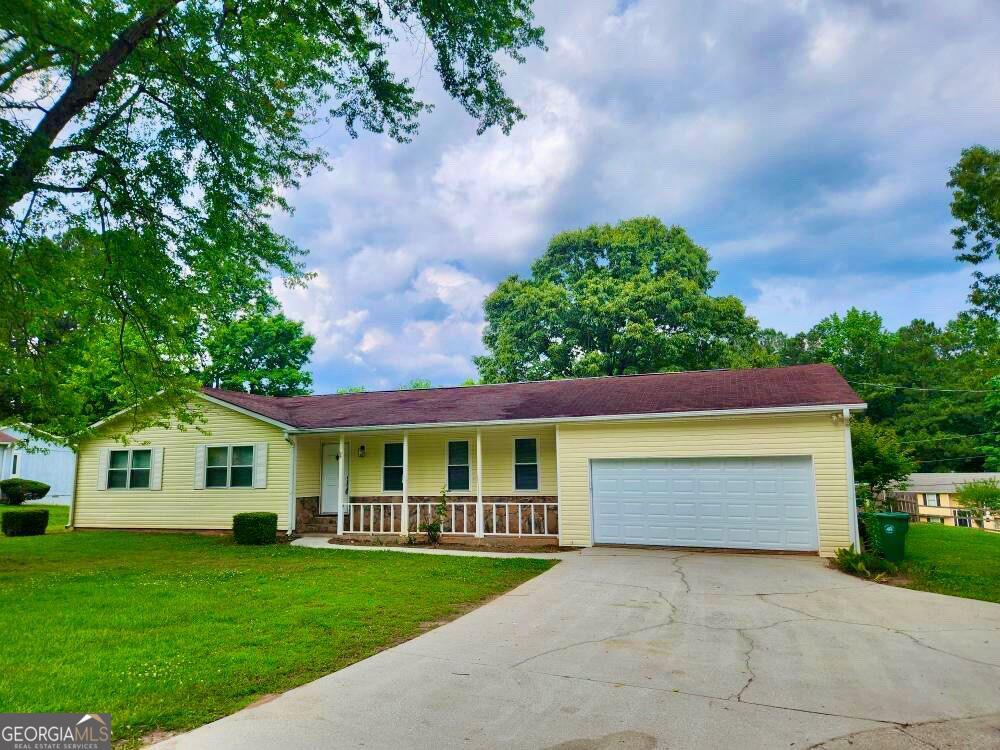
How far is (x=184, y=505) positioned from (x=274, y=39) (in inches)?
467

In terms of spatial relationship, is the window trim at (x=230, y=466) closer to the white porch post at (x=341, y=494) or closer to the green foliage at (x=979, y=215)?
the white porch post at (x=341, y=494)

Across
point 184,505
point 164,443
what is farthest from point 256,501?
point 164,443

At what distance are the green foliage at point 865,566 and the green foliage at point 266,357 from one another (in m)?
31.1

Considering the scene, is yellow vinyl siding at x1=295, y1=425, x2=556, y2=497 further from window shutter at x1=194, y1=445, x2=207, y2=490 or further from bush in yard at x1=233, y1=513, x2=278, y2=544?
window shutter at x1=194, y1=445, x2=207, y2=490

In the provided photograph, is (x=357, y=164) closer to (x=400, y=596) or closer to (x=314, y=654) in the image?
(x=400, y=596)

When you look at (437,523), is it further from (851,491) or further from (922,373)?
(922,373)

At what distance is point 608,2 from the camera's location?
456 inches

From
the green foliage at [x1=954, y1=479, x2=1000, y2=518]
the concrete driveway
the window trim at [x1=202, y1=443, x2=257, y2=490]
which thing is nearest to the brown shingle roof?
the window trim at [x1=202, y1=443, x2=257, y2=490]

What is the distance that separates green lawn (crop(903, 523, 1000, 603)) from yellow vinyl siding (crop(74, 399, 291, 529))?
13.3 metres

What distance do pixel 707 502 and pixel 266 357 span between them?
30.2 m

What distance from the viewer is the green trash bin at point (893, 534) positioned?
10.1m

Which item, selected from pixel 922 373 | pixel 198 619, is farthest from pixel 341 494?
pixel 922 373

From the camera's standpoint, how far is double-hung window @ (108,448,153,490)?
16.1 meters

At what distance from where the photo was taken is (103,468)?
16.3m
